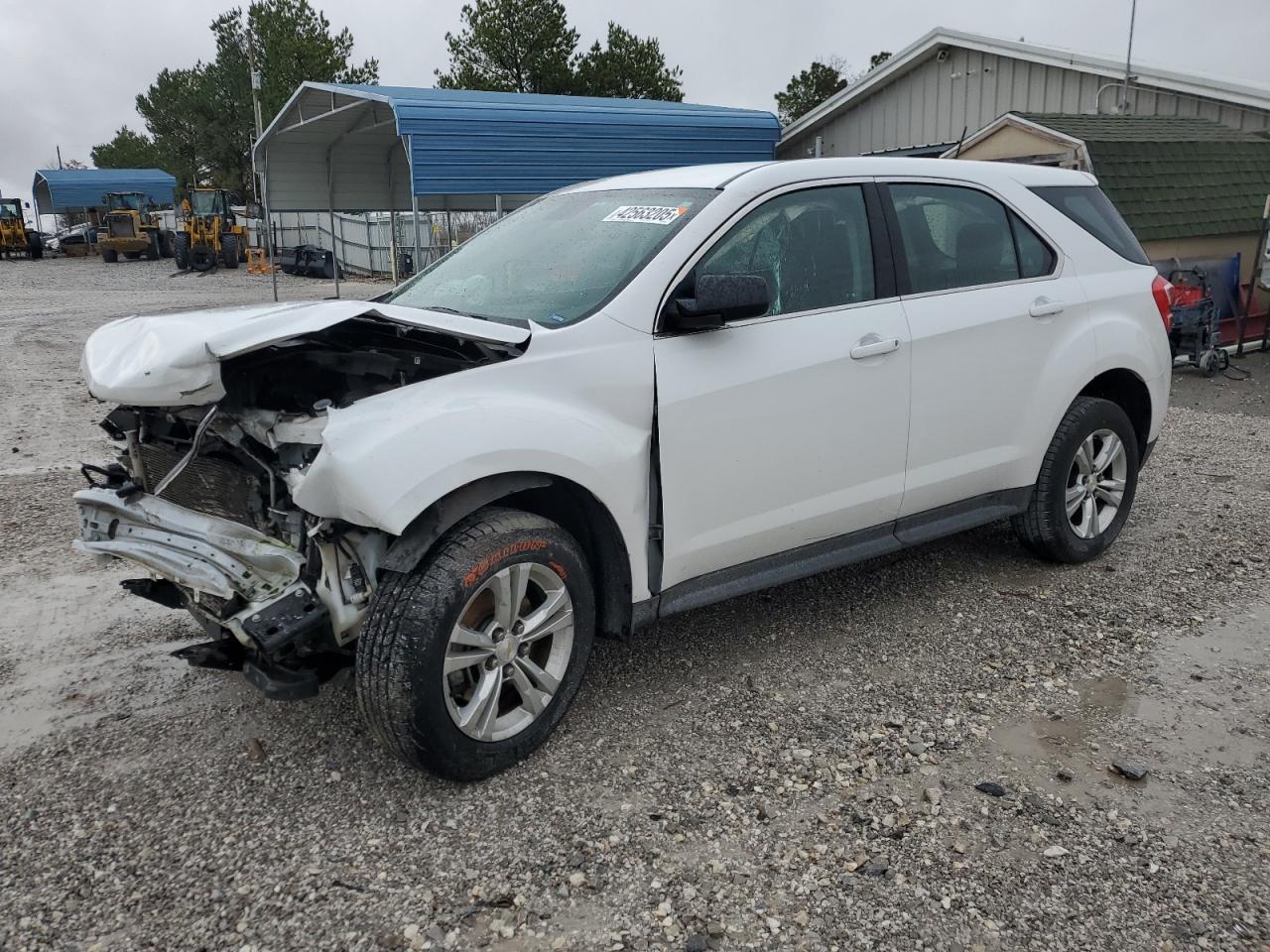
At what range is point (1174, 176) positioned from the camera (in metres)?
11.3

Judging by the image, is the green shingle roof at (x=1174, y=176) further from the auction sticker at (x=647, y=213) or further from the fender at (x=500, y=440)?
the fender at (x=500, y=440)

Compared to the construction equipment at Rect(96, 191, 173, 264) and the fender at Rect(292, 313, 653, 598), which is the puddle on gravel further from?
the construction equipment at Rect(96, 191, 173, 264)

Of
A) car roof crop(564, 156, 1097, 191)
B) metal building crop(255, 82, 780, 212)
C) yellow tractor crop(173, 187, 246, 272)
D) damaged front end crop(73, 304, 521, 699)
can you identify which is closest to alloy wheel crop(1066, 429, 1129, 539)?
Result: car roof crop(564, 156, 1097, 191)

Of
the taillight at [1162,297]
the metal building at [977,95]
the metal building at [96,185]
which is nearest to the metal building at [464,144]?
the metal building at [977,95]

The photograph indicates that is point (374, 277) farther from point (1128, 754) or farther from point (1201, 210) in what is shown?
point (1128, 754)

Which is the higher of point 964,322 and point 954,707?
point 964,322

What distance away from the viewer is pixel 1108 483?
193 inches

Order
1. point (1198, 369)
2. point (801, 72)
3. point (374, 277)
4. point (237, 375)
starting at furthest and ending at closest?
1. point (801, 72)
2. point (374, 277)
3. point (1198, 369)
4. point (237, 375)

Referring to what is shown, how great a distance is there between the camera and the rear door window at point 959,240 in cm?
402

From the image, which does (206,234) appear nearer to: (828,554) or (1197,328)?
(1197,328)

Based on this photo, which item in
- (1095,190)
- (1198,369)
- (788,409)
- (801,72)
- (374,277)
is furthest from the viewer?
(801,72)

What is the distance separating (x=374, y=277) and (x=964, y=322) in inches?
1035

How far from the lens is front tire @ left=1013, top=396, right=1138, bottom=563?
4574 mm

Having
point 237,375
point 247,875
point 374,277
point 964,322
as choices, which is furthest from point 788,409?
point 374,277
